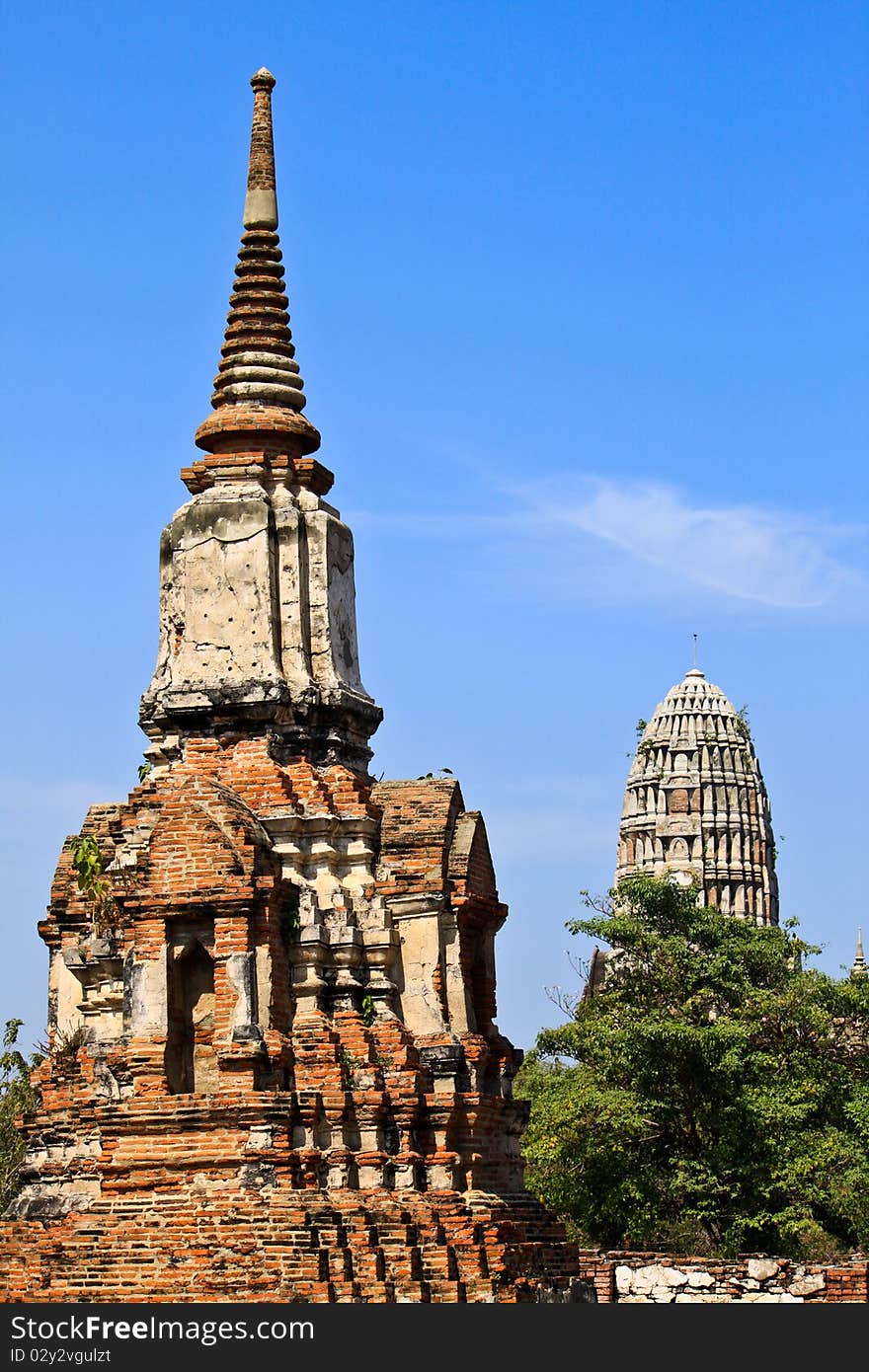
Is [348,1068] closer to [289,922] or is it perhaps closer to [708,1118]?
[289,922]

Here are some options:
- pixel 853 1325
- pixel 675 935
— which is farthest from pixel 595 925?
pixel 853 1325

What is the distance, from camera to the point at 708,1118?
36062 millimetres

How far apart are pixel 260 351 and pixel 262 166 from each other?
79.6 inches

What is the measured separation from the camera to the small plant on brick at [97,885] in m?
25.4

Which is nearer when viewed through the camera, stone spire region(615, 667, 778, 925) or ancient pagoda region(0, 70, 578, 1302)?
ancient pagoda region(0, 70, 578, 1302)

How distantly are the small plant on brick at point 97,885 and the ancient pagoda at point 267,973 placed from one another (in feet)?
0.10

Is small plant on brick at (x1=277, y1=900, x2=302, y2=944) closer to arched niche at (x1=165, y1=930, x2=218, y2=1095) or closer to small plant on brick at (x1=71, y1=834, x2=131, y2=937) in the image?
arched niche at (x1=165, y1=930, x2=218, y2=1095)

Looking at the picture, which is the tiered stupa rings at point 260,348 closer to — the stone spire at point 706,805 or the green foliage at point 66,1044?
the green foliage at point 66,1044

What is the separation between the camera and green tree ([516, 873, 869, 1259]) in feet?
116

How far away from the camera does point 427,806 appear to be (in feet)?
82.8

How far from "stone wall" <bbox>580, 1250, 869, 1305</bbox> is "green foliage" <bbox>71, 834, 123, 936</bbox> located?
7.05 meters

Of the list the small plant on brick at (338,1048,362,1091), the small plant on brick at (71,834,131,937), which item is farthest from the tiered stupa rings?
the small plant on brick at (338,1048,362,1091)

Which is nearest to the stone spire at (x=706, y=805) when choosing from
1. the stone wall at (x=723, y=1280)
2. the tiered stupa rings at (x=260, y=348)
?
the stone wall at (x=723, y=1280)

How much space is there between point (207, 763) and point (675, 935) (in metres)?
17.0
